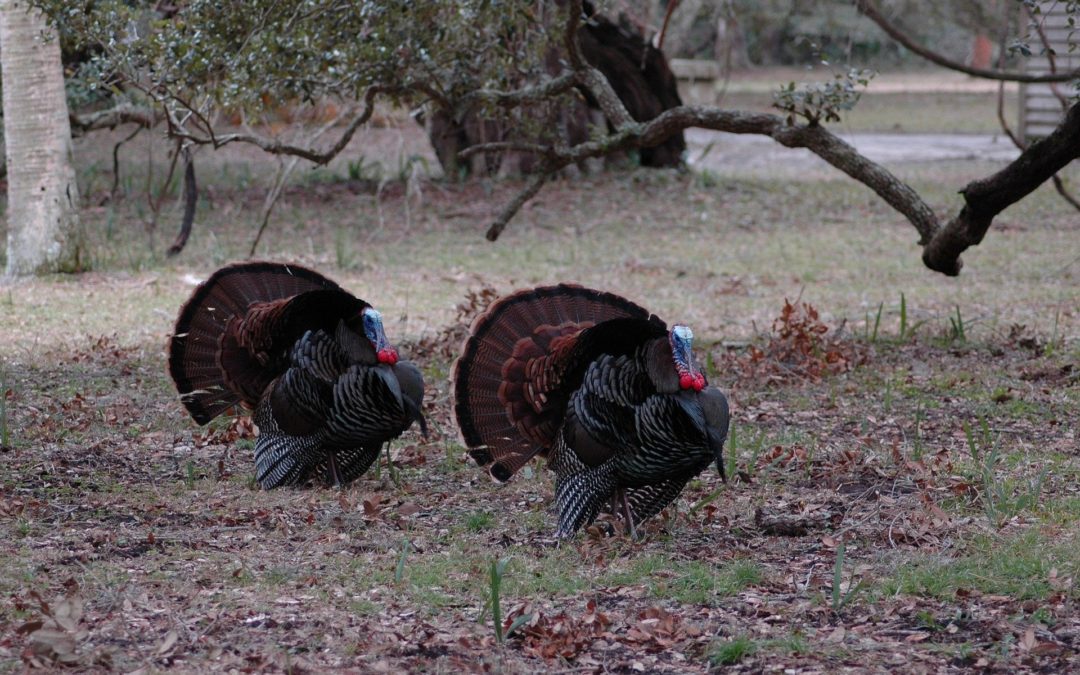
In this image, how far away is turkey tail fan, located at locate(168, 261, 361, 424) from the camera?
573 centimetres

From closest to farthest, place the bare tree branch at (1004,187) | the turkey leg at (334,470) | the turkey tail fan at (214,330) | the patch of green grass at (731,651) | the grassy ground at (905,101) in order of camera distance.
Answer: the patch of green grass at (731,651) → the turkey leg at (334,470) → the turkey tail fan at (214,330) → the bare tree branch at (1004,187) → the grassy ground at (905,101)

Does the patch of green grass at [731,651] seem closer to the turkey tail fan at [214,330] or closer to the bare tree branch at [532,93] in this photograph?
the turkey tail fan at [214,330]

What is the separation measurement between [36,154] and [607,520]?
698cm

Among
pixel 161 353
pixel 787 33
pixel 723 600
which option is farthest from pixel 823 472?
pixel 787 33

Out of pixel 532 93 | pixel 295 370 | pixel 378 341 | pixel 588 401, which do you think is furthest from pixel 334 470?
pixel 532 93

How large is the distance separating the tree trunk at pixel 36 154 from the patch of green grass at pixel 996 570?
25.5ft

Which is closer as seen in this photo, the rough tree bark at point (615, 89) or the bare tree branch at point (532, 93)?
the bare tree branch at point (532, 93)

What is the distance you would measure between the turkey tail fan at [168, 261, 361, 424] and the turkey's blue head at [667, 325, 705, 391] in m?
1.78

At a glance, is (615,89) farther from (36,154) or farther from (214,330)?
(214,330)

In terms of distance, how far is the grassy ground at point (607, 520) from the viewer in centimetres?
378

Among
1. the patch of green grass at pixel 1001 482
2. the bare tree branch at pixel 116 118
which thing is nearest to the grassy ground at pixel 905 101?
the bare tree branch at pixel 116 118

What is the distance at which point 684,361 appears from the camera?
4574mm

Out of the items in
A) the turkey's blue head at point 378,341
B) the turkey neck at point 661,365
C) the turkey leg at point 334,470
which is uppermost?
the turkey neck at point 661,365

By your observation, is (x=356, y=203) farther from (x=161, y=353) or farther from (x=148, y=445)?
(x=148, y=445)
